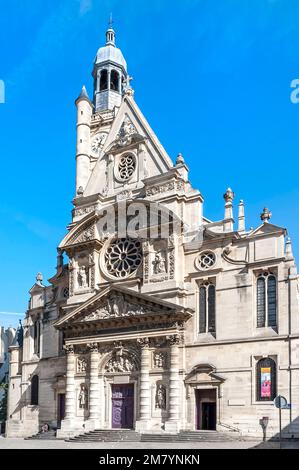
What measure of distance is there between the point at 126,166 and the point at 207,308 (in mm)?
10688

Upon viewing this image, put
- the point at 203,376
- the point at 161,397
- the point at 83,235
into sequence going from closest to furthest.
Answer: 1. the point at 203,376
2. the point at 161,397
3. the point at 83,235

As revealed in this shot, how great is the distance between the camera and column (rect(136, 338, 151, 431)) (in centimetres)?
2895

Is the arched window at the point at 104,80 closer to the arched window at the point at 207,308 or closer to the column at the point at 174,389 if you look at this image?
the arched window at the point at 207,308

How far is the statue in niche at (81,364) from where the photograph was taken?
32.5 m

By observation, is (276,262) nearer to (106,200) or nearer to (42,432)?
(106,200)

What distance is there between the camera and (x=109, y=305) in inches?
1253

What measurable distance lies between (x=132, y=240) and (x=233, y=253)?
21.0 ft

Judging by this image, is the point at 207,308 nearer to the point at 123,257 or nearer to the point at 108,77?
the point at 123,257

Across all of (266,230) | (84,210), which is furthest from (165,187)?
(266,230)

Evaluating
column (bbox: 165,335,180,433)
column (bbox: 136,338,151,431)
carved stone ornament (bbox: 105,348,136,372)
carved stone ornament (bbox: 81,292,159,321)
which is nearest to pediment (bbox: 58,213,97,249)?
carved stone ornament (bbox: 81,292,159,321)

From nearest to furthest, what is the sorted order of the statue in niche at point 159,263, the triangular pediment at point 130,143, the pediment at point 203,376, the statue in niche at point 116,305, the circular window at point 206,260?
the pediment at point 203,376, the circular window at point 206,260, the statue in niche at point 159,263, the statue in niche at point 116,305, the triangular pediment at point 130,143

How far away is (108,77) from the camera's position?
43.5 m

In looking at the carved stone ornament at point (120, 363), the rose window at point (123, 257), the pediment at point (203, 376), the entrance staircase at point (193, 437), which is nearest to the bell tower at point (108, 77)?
the rose window at point (123, 257)

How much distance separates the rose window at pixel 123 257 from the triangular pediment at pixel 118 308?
178cm
